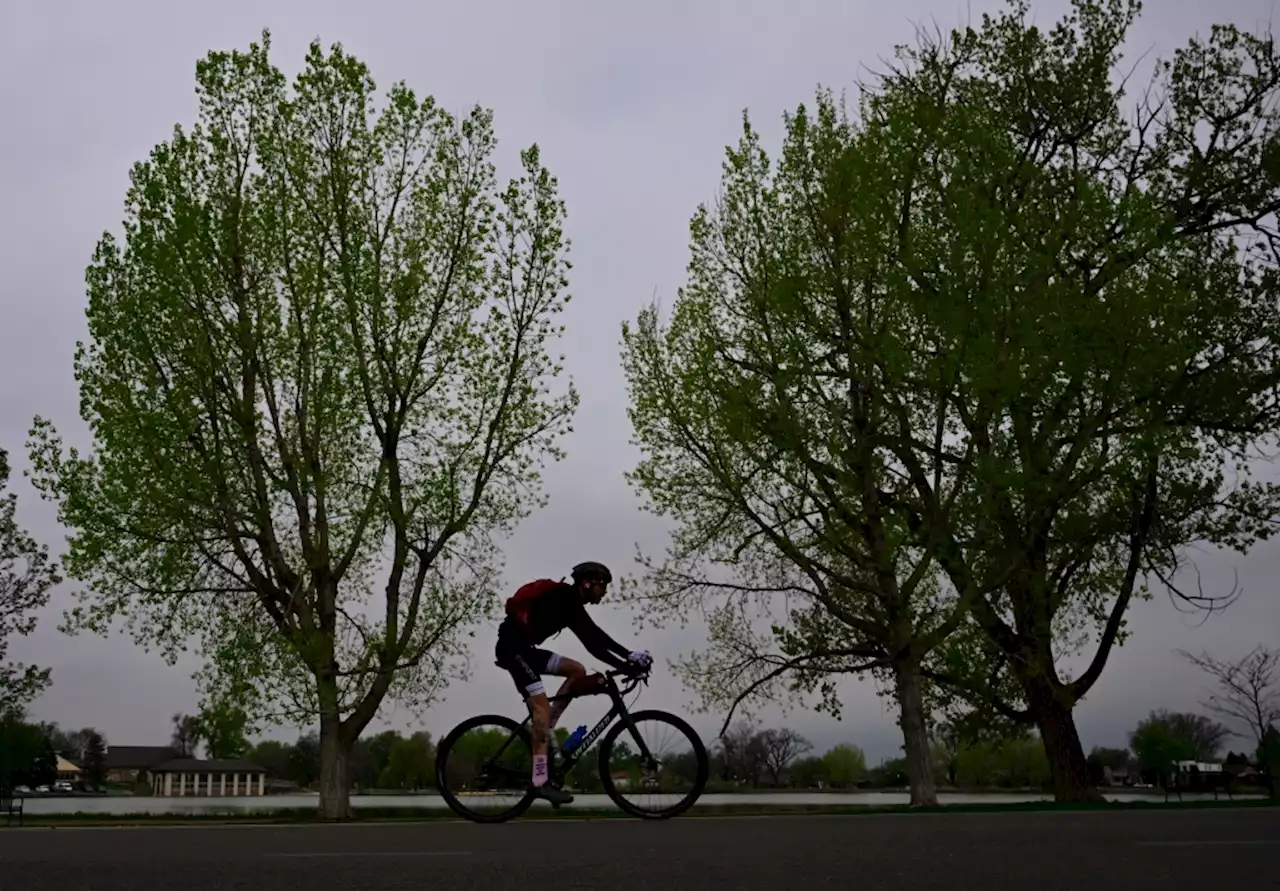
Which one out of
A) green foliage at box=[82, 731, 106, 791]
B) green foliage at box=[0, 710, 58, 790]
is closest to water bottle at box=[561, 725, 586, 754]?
green foliage at box=[0, 710, 58, 790]

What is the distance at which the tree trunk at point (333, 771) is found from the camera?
75.6 feet

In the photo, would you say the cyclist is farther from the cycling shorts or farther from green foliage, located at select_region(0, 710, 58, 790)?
green foliage, located at select_region(0, 710, 58, 790)

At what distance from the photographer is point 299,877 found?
5.12m

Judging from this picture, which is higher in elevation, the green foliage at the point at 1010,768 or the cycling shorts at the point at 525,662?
the cycling shorts at the point at 525,662

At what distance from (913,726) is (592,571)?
47.6 feet

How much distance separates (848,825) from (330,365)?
705 inches

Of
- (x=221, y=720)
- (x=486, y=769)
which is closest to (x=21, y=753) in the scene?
(x=221, y=720)

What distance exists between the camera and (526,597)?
386 inches

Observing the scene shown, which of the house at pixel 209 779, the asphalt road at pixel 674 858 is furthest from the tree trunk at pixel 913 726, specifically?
the house at pixel 209 779

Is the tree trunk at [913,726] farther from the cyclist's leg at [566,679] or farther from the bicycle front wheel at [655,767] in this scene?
→ the cyclist's leg at [566,679]

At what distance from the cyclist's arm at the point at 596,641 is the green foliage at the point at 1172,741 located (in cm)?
5625

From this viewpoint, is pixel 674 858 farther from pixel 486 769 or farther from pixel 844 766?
pixel 844 766

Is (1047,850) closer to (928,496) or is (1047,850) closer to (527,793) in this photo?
(527,793)

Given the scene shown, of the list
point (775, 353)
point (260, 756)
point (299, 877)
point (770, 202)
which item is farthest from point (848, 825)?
point (260, 756)
